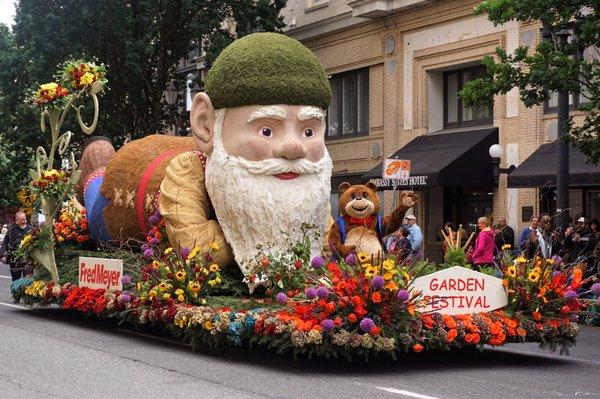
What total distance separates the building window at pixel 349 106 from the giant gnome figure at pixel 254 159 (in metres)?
16.2

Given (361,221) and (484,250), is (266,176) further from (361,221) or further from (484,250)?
(484,250)

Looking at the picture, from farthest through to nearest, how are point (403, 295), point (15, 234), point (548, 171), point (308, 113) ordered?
point (548, 171), point (15, 234), point (308, 113), point (403, 295)

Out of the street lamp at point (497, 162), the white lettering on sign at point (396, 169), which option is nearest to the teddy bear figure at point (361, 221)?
the white lettering on sign at point (396, 169)

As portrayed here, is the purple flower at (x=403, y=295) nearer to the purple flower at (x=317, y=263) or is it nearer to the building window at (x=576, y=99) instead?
the purple flower at (x=317, y=263)

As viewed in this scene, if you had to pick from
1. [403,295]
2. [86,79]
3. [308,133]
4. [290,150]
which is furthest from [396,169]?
[403,295]

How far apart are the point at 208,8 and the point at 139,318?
17.7 m

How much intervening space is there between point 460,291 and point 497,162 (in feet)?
42.7

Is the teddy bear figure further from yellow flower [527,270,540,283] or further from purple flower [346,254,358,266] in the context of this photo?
yellow flower [527,270,540,283]

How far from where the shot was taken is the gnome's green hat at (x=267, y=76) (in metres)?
12.1

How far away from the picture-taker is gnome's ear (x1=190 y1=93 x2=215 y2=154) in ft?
41.3

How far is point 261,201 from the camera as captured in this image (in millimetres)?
12062

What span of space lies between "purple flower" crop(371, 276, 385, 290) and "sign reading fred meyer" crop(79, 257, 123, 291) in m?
4.10

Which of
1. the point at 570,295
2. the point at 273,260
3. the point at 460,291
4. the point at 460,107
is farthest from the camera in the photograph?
the point at 460,107

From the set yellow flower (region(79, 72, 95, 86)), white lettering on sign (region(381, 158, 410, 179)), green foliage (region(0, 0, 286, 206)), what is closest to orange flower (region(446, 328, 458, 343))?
yellow flower (region(79, 72, 95, 86))
